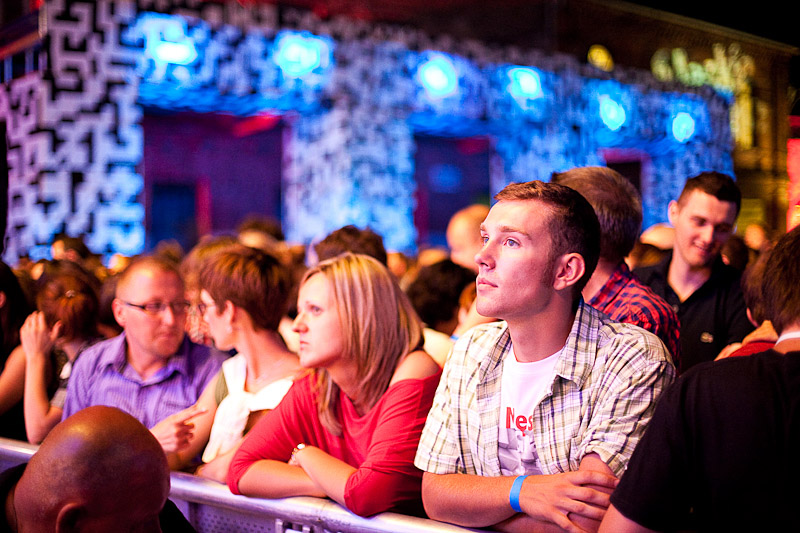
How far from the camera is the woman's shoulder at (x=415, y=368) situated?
2.32 meters

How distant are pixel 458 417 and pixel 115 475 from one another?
0.89 meters

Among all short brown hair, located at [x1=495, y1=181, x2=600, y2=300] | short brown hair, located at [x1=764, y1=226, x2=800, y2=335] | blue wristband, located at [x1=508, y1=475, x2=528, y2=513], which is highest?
short brown hair, located at [x1=495, y1=181, x2=600, y2=300]

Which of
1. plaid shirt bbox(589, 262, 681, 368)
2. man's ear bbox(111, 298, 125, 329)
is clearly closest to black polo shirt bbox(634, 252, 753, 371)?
plaid shirt bbox(589, 262, 681, 368)

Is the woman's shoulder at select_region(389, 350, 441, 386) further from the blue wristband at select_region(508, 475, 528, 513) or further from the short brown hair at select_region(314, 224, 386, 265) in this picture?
the short brown hair at select_region(314, 224, 386, 265)

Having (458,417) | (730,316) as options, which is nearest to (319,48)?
(730,316)

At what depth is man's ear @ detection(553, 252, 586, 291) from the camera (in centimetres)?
190

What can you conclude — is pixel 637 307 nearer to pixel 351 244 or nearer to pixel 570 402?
pixel 570 402

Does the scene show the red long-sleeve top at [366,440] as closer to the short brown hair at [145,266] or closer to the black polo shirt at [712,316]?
the short brown hair at [145,266]

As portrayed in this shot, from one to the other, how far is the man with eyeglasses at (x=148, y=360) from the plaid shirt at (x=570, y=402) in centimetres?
147

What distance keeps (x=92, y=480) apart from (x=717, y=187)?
9.22ft

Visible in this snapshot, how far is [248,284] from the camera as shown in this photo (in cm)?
294

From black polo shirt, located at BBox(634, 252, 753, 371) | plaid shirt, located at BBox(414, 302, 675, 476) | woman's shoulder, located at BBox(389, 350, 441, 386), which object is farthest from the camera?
black polo shirt, located at BBox(634, 252, 753, 371)

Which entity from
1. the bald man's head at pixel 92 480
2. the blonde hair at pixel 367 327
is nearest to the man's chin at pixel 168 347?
the blonde hair at pixel 367 327

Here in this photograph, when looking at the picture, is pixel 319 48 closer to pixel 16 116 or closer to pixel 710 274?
pixel 16 116
